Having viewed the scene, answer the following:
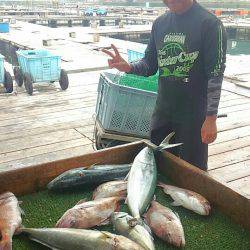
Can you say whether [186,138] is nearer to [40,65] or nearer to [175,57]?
[175,57]

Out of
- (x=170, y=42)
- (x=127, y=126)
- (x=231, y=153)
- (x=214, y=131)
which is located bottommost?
(x=231, y=153)

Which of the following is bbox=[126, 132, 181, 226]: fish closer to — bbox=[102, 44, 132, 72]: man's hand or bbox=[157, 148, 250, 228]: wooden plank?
bbox=[157, 148, 250, 228]: wooden plank

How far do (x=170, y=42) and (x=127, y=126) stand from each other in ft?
4.95

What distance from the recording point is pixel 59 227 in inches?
85.1

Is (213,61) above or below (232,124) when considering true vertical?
above

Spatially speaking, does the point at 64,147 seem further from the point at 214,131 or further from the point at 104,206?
the point at 104,206

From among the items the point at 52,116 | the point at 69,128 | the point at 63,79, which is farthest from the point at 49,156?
the point at 63,79

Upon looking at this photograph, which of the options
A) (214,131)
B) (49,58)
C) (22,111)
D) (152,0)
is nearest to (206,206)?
(214,131)

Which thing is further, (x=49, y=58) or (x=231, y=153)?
(x=49, y=58)

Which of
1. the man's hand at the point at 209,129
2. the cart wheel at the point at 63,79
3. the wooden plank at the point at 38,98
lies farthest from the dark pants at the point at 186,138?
the cart wheel at the point at 63,79

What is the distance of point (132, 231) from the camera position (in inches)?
79.6

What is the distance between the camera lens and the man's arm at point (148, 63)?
3.71m

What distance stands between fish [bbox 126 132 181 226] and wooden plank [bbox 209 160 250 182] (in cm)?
228

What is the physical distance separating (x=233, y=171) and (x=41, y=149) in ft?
9.68
